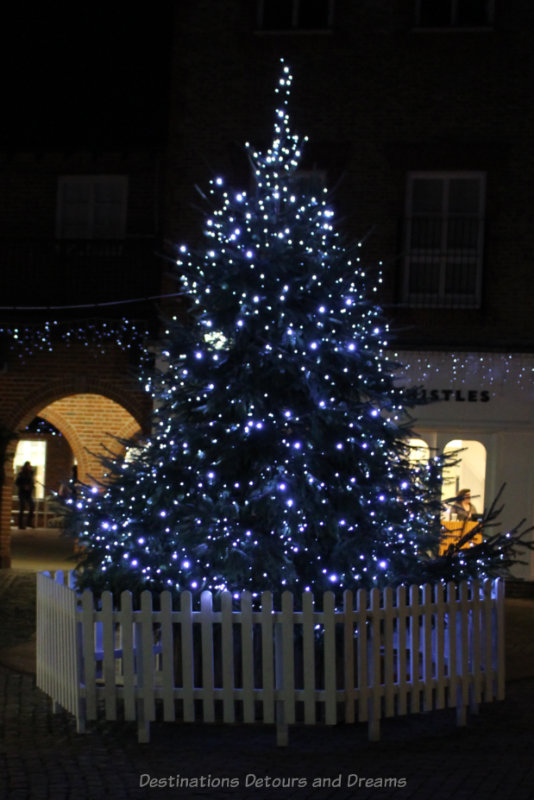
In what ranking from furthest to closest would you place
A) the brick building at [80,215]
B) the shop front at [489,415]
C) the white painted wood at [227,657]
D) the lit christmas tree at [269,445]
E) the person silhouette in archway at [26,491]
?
the person silhouette in archway at [26,491], the brick building at [80,215], the shop front at [489,415], the lit christmas tree at [269,445], the white painted wood at [227,657]

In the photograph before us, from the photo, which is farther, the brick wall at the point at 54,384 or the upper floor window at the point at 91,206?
the upper floor window at the point at 91,206

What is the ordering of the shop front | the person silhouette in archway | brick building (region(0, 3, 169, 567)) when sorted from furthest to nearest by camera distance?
the person silhouette in archway < brick building (region(0, 3, 169, 567)) < the shop front

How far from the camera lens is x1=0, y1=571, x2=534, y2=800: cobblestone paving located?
22.7 feet

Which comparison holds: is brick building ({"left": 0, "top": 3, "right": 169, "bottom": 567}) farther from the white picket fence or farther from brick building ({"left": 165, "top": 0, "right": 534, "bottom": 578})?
the white picket fence

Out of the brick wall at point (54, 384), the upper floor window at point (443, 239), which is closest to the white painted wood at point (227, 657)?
the upper floor window at point (443, 239)

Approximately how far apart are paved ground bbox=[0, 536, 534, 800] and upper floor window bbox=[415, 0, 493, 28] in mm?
11824

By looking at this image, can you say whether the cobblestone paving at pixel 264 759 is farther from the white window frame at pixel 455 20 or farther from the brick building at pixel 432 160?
the white window frame at pixel 455 20

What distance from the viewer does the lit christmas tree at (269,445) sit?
9.03 metres

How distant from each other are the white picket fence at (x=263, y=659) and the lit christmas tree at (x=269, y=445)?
1.74 feet

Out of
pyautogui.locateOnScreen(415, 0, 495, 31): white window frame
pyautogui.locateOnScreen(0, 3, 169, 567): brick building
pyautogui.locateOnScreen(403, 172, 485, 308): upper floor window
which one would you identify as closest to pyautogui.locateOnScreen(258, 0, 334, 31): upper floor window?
pyautogui.locateOnScreen(415, 0, 495, 31): white window frame

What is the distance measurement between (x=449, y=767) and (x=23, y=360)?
13.5m

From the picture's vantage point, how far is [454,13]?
18.0 meters

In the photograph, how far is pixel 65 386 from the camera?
19469mm

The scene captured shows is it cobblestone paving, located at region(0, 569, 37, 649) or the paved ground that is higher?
the paved ground
